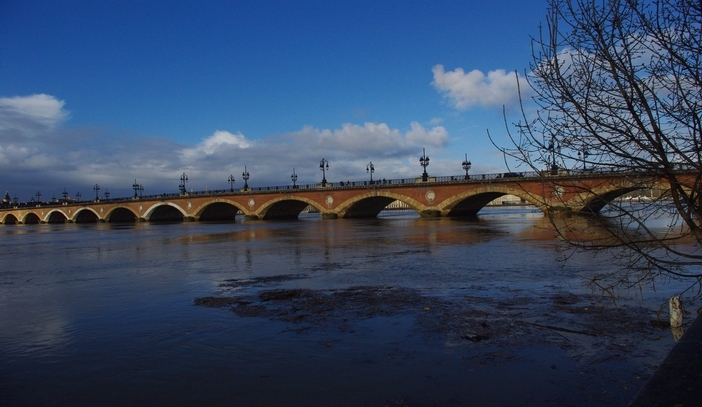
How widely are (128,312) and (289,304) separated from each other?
334 cm

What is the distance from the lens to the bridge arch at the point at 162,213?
91.1 m

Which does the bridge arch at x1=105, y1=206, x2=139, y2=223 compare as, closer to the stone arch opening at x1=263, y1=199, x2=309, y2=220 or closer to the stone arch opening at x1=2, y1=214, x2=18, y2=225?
the stone arch opening at x1=263, y1=199, x2=309, y2=220

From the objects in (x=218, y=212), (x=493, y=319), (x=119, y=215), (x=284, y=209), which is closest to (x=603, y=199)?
(x=493, y=319)

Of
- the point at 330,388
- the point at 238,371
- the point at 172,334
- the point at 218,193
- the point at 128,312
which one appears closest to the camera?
the point at 330,388

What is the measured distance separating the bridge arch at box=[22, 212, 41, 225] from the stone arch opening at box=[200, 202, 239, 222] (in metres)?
59.4

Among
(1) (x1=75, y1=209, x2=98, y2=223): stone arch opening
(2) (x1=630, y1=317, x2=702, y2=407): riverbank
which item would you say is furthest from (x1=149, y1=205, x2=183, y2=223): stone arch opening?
(2) (x1=630, y1=317, x2=702, y2=407): riverbank

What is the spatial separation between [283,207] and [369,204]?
16127 millimetres

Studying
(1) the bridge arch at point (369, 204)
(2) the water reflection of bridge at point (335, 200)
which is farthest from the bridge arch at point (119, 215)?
(1) the bridge arch at point (369, 204)

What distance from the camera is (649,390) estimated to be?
9.52 feet

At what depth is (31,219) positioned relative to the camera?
125m

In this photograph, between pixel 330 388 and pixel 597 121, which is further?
pixel 330 388

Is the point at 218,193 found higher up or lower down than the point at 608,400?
higher up

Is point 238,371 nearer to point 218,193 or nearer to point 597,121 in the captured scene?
point 597,121

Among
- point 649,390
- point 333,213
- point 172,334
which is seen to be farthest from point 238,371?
point 333,213
